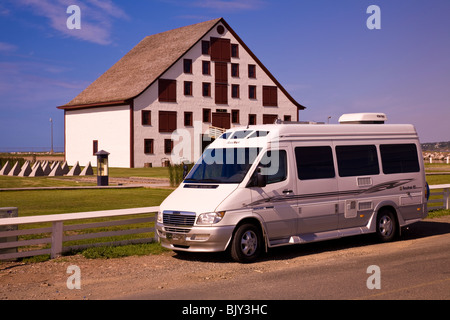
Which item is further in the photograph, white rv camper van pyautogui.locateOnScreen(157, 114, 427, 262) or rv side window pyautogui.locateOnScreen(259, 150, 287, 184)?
rv side window pyautogui.locateOnScreen(259, 150, 287, 184)

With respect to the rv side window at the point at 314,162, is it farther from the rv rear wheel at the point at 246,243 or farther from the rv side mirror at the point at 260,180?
the rv rear wheel at the point at 246,243

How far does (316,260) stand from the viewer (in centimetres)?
1095

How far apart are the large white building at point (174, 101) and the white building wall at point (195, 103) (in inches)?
3.7

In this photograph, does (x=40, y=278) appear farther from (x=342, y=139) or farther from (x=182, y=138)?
(x=182, y=138)

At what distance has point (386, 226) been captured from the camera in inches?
527

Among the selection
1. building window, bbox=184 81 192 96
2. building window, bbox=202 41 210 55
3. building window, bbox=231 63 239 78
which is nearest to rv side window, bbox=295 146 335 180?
building window, bbox=184 81 192 96

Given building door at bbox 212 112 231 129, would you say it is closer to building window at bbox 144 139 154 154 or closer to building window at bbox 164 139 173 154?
building window at bbox 164 139 173 154

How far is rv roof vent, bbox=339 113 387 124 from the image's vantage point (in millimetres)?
13961

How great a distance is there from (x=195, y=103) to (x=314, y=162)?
4705cm

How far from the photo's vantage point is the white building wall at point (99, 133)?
181ft

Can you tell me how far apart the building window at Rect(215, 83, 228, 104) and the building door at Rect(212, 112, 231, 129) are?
4.13 ft

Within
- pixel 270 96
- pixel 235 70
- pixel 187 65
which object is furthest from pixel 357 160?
pixel 270 96

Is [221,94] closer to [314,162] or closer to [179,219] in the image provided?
[314,162]

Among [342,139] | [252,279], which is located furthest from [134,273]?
[342,139]
